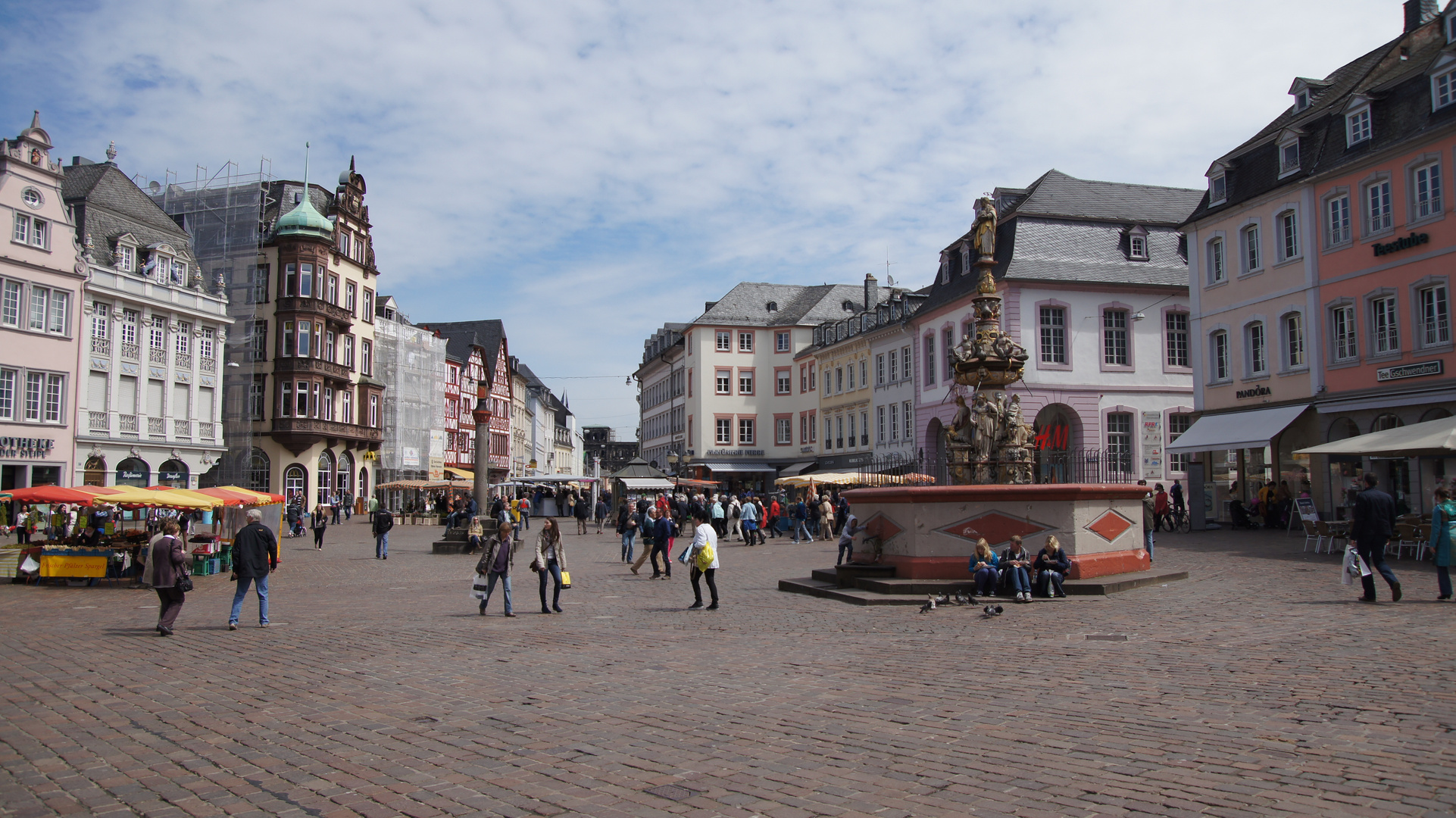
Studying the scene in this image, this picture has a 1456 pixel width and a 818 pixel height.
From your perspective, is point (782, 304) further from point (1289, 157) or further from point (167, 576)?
point (167, 576)

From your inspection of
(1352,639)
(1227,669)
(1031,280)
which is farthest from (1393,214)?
(1227,669)

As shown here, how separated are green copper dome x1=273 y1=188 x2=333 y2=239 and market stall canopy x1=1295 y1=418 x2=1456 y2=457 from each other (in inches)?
1858

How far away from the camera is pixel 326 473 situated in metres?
56.2

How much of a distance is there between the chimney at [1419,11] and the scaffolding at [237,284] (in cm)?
4849

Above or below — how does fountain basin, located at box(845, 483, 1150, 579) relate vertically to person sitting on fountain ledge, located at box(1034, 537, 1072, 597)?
above

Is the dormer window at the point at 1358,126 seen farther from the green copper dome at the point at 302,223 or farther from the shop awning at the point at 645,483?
the green copper dome at the point at 302,223

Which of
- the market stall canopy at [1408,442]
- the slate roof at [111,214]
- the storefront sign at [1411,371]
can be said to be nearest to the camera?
the market stall canopy at [1408,442]

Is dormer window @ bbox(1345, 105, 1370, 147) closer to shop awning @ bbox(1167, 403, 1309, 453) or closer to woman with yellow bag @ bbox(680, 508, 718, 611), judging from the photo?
shop awning @ bbox(1167, 403, 1309, 453)

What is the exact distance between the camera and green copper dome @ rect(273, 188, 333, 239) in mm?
53312

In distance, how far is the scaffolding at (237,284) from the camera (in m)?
50.1

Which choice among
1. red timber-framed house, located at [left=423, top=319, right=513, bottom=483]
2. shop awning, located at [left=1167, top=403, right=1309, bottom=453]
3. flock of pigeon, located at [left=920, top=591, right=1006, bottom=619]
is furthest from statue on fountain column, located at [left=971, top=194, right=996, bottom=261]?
red timber-framed house, located at [left=423, top=319, right=513, bottom=483]

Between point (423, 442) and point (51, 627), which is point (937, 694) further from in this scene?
point (423, 442)

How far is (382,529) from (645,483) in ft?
58.1

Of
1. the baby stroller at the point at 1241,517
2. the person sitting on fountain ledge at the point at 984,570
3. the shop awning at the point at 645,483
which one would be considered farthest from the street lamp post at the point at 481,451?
the baby stroller at the point at 1241,517
